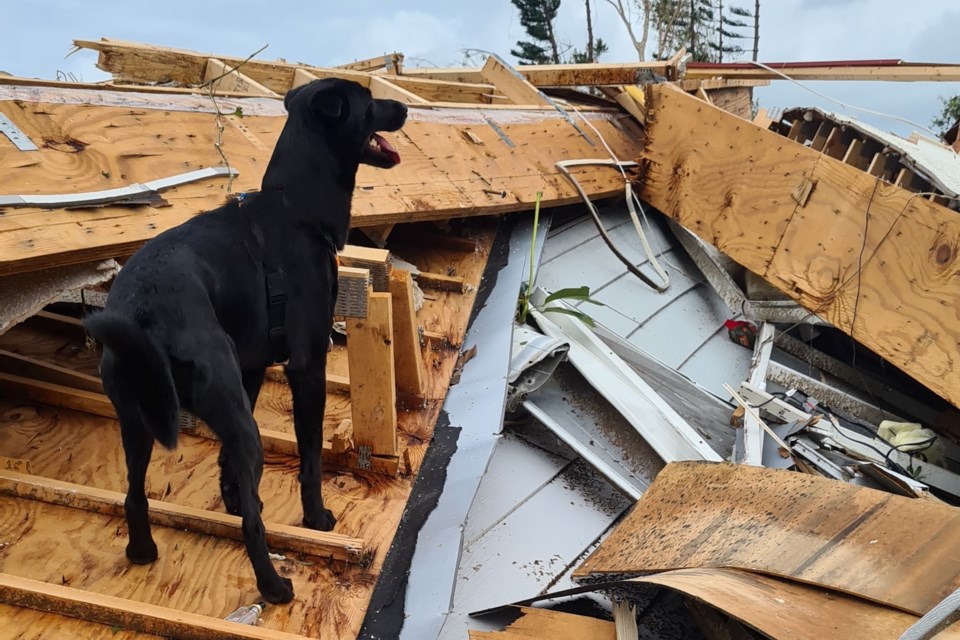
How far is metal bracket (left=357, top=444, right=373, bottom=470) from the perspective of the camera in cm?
288

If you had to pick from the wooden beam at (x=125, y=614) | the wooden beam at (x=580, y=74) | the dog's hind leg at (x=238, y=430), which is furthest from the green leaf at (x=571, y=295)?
the wooden beam at (x=580, y=74)

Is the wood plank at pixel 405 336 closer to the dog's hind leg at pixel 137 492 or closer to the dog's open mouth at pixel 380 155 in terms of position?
the dog's open mouth at pixel 380 155

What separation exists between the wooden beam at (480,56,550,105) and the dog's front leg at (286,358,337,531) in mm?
4456

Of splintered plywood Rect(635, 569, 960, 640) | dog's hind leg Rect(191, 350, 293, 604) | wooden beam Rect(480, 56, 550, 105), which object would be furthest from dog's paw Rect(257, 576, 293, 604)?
wooden beam Rect(480, 56, 550, 105)

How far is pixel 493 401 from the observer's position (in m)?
3.23

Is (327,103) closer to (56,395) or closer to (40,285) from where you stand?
(40,285)

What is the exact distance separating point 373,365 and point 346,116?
3.00 ft

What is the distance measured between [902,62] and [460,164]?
4206mm

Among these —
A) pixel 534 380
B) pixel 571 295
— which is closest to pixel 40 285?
pixel 534 380

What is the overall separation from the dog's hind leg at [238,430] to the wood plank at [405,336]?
946 millimetres

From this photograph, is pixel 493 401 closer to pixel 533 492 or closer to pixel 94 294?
pixel 533 492

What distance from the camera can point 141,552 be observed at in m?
2.29

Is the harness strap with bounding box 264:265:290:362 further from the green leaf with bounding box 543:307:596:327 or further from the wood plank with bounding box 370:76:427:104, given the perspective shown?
the wood plank with bounding box 370:76:427:104

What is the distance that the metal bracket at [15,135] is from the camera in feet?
9.78
